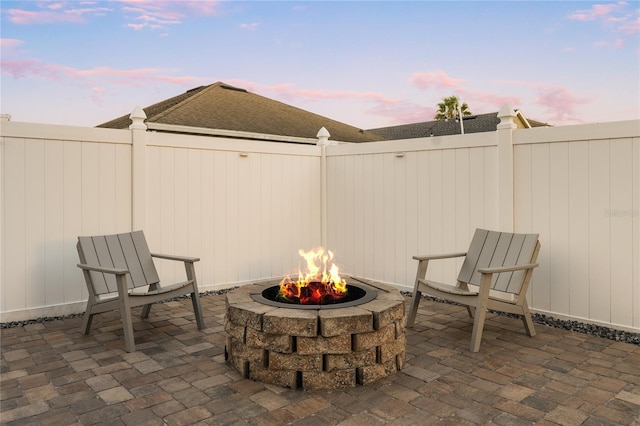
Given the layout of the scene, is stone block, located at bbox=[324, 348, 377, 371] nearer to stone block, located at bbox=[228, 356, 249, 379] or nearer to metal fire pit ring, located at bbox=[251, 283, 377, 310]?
metal fire pit ring, located at bbox=[251, 283, 377, 310]

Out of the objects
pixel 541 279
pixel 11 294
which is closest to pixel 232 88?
pixel 11 294

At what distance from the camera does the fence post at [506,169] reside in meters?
4.52

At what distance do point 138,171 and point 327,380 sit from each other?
11.2 ft

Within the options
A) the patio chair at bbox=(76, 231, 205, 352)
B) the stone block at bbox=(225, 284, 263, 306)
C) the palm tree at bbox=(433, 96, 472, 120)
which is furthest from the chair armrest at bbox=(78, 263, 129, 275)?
the palm tree at bbox=(433, 96, 472, 120)

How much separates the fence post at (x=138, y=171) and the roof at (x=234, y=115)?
235 centimetres

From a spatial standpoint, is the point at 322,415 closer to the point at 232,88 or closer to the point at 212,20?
the point at 212,20

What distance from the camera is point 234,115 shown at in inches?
342

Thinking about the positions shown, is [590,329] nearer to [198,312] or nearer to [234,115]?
[198,312]

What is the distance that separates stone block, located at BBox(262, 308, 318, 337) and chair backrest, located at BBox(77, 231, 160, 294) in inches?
74.5

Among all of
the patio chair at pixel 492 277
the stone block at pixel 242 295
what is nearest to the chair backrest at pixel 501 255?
the patio chair at pixel 492 277

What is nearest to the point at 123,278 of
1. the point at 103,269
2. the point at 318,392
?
the point at 103,269

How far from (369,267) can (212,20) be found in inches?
205

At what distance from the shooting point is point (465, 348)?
11.4 feet

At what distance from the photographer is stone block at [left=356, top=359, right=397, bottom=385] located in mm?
2789
